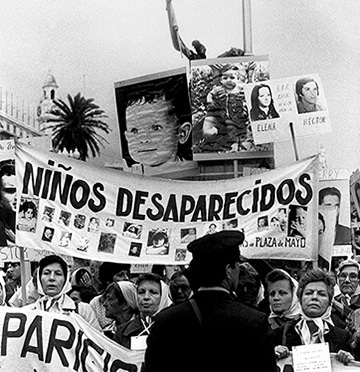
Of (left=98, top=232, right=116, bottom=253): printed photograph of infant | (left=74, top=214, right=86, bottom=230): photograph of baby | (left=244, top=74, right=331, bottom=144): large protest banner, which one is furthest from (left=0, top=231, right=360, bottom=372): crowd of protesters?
(left=244, top=74, right=331, bottom=144): large protest banner

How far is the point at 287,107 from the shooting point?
8.98 metres

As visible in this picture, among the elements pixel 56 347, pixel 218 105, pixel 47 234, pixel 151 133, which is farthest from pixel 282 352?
pixel 151 133

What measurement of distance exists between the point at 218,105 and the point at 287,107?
23.5ft

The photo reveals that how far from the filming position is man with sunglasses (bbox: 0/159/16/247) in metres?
7.30

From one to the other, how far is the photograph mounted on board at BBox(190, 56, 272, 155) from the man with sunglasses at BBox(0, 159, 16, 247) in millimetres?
8436

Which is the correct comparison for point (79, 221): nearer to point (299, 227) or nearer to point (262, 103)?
point (299, 227)

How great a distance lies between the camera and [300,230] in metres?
6.88

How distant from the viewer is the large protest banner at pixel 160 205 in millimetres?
6781

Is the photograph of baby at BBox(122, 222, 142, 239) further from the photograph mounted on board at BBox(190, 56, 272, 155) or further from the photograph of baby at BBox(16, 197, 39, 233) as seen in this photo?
the photograph mounted on board at BBox(190, 56, 272, 155)

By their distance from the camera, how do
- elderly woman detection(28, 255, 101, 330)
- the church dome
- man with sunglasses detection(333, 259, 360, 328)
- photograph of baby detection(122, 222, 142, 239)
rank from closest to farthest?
elderly woman detection(28, 255, 101, 330), photograph of baby detection(122, 222, 142, 239), man with sunglasses detection(333, 259, 360, 328), the church dome

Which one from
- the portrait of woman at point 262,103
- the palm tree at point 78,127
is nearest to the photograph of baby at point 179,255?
the portrait of woman at point 262,103

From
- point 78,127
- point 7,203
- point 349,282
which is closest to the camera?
→ point 7,203

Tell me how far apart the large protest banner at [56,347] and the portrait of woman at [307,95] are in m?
3.96

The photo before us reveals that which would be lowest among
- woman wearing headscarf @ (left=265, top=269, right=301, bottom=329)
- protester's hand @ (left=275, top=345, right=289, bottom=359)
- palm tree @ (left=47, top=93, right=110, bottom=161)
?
protester's hand @ (left=275, top=345, right=289, bottom=359)
